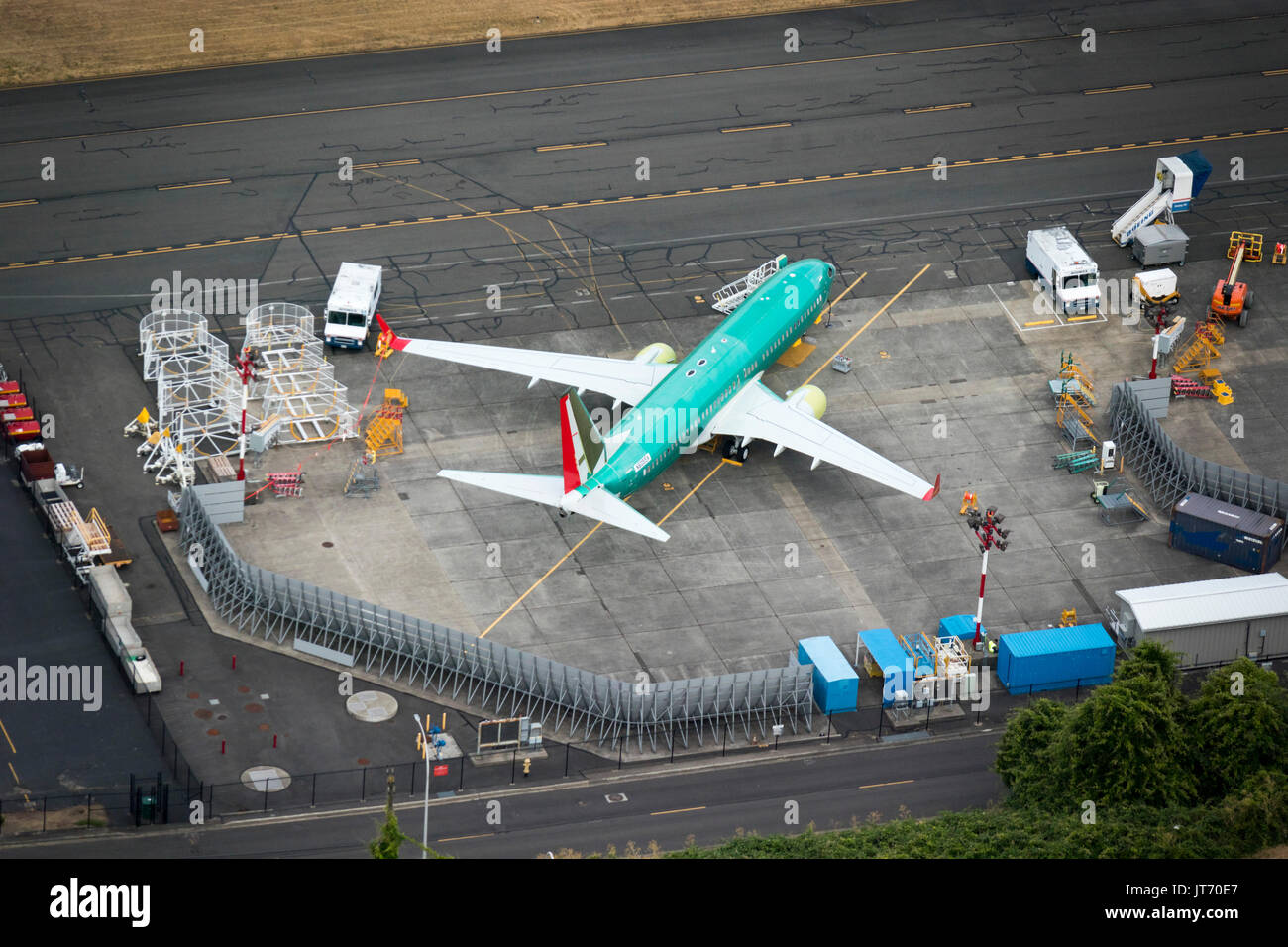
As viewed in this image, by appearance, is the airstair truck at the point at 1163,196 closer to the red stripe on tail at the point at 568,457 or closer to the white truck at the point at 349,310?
the white truck at the point at 349,310

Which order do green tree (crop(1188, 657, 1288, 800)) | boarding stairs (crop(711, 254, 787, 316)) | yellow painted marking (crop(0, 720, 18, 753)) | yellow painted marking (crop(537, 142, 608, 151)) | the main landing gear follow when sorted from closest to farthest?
green tree (crop(1188, 657, 1288, 800)), yellow painted marking (crop(0, 720, 18, 753)), the main landing gear, boarding stairs (crop(711, 254, 787, 316)), yellow painted marking (crop(537, 142, 608, 151))

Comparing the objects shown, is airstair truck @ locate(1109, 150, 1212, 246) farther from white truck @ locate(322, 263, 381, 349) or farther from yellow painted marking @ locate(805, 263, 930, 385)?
white truck @ locate(322, 263, 381, 349)

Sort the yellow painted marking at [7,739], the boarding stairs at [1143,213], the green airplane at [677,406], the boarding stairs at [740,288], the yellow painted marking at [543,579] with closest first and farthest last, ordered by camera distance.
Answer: the yellow painted marking at [7,739]
the green airplane at [677,406]
the yellow painted marking at [543,579]
the boarding stairs at [740,288]
the boarding stairs at [1143,213]

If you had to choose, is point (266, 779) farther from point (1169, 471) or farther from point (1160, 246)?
point (1160, 246)

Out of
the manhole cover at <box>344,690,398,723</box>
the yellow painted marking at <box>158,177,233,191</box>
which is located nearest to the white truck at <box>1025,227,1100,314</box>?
the yellow painted marking at <box>158,177,233,191</box>

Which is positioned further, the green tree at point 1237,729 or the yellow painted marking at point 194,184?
the yellow painted marking at point 194,184

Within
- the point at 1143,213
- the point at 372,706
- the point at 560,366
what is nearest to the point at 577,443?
the point at 372,706

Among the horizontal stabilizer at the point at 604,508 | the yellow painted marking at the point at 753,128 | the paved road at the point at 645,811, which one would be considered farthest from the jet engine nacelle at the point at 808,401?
the yellow painted marking at the point at 753,128
